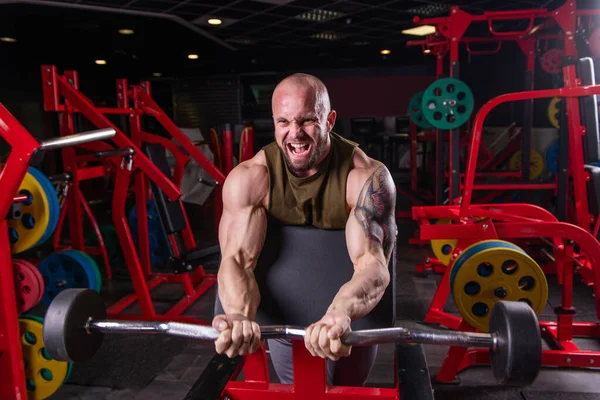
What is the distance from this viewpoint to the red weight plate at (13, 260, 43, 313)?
172 centimetres

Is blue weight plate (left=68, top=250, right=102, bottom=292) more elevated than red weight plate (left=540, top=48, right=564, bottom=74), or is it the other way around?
red weight plate (left=540, top=48, right=564, bottom=74)

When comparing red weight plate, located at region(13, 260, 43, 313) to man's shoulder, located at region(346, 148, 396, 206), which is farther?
red weight plate, located at region(13, 260, 43, 313)

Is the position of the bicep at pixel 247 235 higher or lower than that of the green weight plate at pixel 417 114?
lower

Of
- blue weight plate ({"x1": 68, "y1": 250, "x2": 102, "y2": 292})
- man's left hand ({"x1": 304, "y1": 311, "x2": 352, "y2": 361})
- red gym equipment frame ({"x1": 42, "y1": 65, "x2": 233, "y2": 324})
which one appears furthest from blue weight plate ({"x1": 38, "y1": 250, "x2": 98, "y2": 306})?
man's left hand ({"x1": 304, "y1": 311, "x2": 352, "y2": 361})

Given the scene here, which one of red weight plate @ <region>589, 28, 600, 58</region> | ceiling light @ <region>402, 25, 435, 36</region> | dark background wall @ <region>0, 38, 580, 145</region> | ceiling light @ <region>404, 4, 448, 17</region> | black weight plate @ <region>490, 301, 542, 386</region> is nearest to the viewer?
black weight plate @ <region>490, 301, 542, 386</region>

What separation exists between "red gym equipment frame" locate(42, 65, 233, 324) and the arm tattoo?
1.44 meters

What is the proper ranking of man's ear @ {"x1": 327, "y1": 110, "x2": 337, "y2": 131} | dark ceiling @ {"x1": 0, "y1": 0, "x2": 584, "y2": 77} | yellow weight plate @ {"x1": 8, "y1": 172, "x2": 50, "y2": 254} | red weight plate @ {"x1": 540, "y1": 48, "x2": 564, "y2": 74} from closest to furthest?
1. man's ear @ {"x1": 327, "y1": 110, "x2": 337, "y2": 131}
2. yellow weight plate @ {"x1": 8, "y1": 172, "x2": 50, "y2": 254}
3. red weight plate @ {"x1": 540, "y1": 48, "x2": 564, "y2": 74}
4. dark ceiling @ {"x1": 0, "y1": 0, "x2": 584, "y2": 77}

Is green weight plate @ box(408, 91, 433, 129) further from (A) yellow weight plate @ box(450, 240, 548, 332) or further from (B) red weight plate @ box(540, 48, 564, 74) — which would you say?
(A) yellow weight plate @ box(450, 240, 548, 332)

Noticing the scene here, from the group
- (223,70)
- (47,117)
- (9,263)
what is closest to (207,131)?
(223,70)

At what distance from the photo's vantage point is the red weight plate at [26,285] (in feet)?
5.63

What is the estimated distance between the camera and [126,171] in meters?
2.37

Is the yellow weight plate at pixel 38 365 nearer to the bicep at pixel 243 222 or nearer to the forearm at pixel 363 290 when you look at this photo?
the bicep at pixel 243 222

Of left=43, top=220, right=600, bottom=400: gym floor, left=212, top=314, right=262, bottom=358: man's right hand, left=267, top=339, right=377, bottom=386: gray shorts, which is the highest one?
left=212, top=314, right=262, bottom=358: man's right hand

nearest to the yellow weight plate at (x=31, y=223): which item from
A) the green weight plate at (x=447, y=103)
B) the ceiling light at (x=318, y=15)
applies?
the green weight plate at (x=447, y=103)
